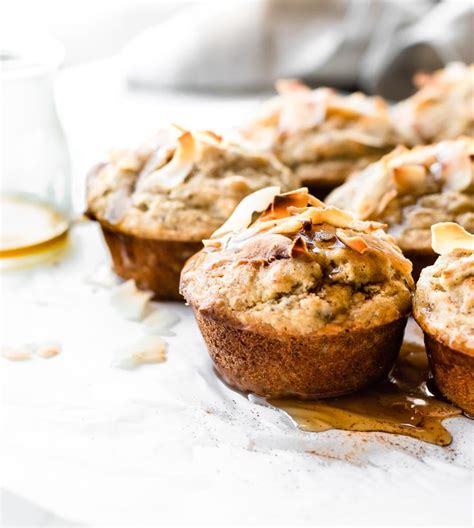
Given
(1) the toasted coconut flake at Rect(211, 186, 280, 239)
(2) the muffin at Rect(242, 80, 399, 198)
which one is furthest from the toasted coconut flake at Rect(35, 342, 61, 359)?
(2) the muffin at Rect(242, 80, 399, 198)

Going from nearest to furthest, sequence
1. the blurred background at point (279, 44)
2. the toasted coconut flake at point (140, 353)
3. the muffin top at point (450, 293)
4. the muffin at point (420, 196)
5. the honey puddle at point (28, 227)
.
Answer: the muffin top at point (450, 293)
the toasted coconut flake at point (140, 353)
the muffin at point (420, 196)
the honey puddle at point (28, 227)
the blurred background at point (279, 44)

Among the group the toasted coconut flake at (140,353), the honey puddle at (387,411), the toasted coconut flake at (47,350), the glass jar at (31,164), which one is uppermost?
the glass jar at (31,164)

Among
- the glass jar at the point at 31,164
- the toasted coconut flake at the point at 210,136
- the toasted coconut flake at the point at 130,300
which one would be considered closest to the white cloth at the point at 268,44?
the glass jar at the point at 31,164

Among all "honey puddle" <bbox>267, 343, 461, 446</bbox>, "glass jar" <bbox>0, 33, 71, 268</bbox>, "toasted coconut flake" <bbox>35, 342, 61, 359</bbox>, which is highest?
"glass jar" <bbox>0, 33, 71, 268</bbox>

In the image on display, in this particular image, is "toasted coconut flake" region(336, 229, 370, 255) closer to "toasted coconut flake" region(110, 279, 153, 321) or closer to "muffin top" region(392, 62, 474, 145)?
"toasted coconut flake" region(110, 279, 153, 321)

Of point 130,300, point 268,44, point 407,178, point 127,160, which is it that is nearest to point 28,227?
point 127,160

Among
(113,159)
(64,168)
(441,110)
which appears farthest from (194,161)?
(441,110)

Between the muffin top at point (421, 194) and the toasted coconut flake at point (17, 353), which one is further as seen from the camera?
the muffin top at point (421, 194)

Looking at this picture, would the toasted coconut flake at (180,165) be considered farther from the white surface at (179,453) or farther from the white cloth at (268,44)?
the white cloth at (268,44)
